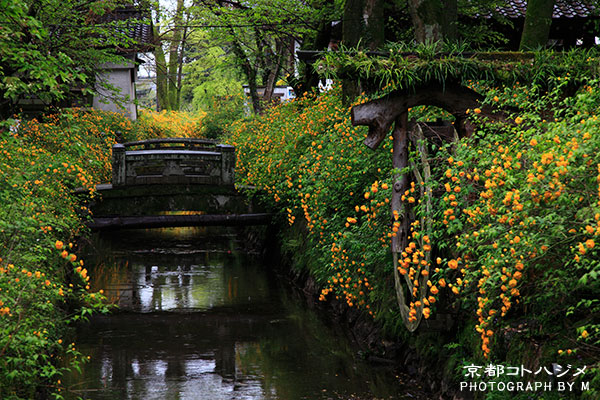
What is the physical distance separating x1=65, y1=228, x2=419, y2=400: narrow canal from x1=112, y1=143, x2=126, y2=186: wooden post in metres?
2.42

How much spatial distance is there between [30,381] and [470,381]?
4.66m

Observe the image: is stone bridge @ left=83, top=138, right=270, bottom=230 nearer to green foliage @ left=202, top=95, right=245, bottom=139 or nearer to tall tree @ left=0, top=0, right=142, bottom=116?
tall tree @ left=0, top=0, right=142, bottom=116

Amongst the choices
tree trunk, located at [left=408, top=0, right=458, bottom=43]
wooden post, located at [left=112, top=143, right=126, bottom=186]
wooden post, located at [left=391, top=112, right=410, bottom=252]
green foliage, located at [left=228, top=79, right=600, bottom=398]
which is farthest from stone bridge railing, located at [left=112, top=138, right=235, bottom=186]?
wooden post, located at [left=391, top=112, right=410, bottom=252]

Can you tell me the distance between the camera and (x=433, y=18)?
14.1 m

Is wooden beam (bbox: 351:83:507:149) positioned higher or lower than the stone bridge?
higher

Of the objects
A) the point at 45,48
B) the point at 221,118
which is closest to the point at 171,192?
the point at 45,48

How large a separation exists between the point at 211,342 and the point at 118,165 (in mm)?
7202

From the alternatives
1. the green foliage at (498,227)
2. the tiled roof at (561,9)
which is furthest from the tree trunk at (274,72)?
the green foliage at (498,227)

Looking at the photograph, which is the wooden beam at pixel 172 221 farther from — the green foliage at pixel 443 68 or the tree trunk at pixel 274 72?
the tree trunk at pixel 274 72

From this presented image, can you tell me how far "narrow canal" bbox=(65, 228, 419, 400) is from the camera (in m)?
9.30

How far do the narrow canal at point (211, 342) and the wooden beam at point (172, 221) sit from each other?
1.25 m

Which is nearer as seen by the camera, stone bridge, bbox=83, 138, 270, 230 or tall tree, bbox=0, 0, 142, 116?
tall tree, bbox=0, 0, 142, 116

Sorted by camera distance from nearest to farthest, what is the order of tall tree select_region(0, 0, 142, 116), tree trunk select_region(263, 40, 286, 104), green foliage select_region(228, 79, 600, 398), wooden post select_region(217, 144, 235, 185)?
1. green foliage select_region(228, 79, 600, 398)
2. tall tree select_region(0, 0, 142, 116)
3. wooden post select_region(217, 144, 235, 185)
4. tree trunk select_region(263, 40, 286, 104)

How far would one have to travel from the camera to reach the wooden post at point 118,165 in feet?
56.4
